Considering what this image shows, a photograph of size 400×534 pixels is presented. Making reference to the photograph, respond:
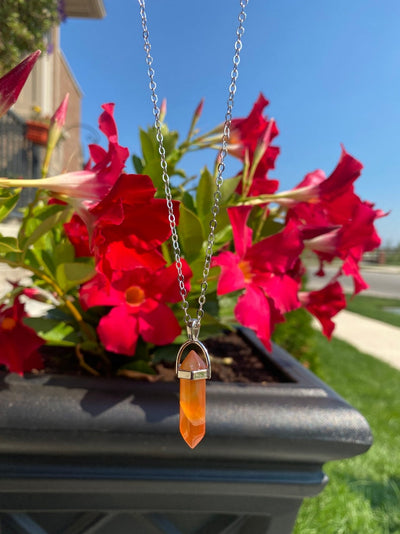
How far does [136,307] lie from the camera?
54 centimetres

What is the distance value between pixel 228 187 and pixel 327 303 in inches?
10.7

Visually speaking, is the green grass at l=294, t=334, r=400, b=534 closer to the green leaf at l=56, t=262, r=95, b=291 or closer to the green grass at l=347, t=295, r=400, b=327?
the green leaf at l=56, t=262, r=95, b=291

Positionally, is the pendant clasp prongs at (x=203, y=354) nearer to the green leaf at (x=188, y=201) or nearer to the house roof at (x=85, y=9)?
the green leaf at (x=188, y=201)

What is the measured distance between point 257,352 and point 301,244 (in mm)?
382

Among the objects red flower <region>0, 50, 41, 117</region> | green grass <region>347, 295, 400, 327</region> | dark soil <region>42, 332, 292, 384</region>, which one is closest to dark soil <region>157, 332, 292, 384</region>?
dark soil <region>42, 332, 292, 384</region>

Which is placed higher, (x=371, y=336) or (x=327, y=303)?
(x=327, y=303)

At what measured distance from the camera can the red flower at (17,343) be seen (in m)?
0.58

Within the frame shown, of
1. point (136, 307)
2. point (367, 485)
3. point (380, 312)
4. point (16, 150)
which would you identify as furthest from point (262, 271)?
point (380, 312)

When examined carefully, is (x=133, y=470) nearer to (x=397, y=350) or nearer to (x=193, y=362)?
(x=193, y=362)

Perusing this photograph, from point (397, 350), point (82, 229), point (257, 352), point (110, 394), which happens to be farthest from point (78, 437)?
point (397, 350)

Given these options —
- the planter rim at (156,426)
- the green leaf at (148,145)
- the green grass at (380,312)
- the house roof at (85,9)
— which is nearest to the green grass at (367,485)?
the planter rim at (156,426)

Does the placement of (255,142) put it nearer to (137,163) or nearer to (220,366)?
(137,163)

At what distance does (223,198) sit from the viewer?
599 millimetres

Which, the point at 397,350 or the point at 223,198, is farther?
the point at 397,350
